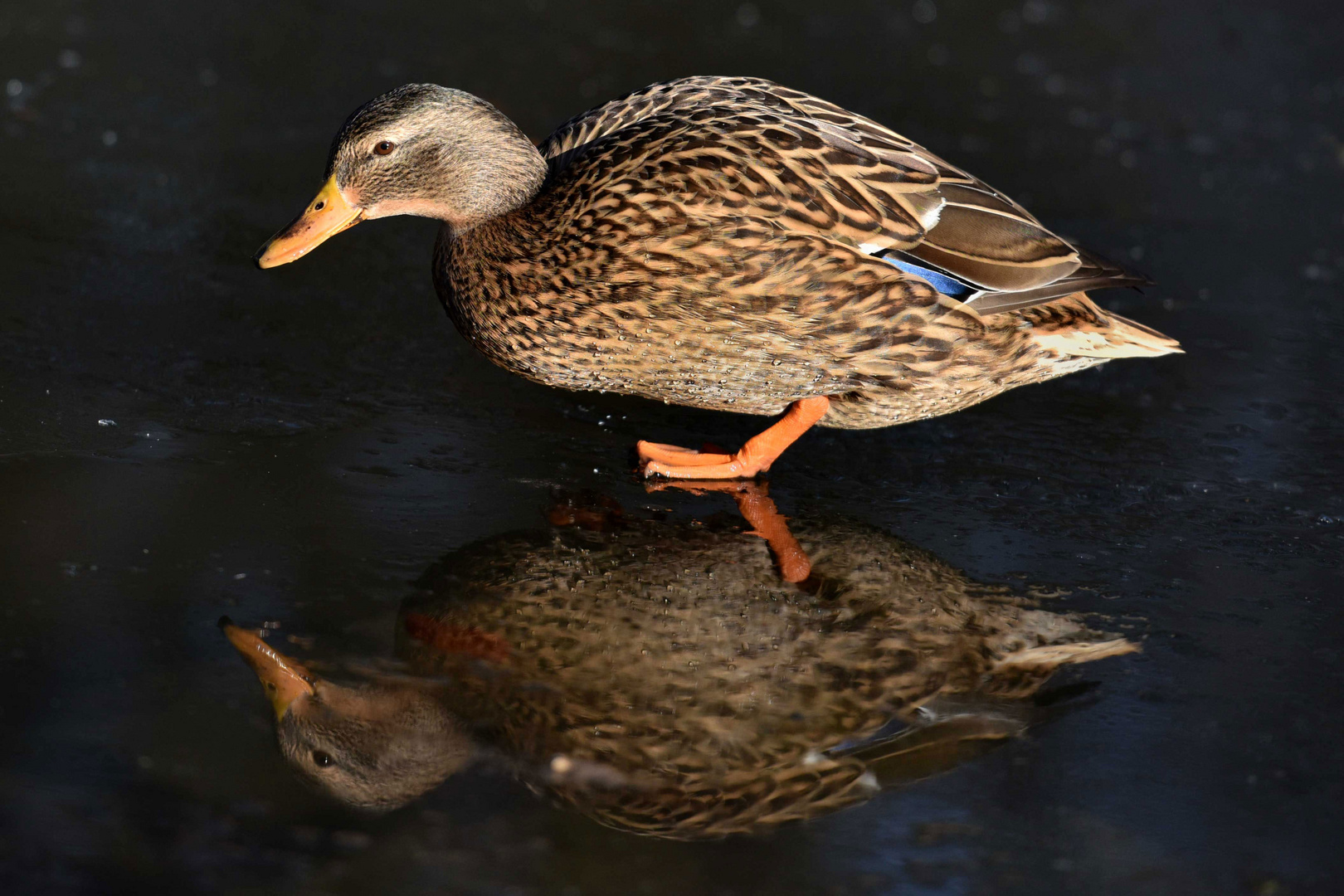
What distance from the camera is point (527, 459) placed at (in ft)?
13.3

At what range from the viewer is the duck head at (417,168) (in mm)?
3916

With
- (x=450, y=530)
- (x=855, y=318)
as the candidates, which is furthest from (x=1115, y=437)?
(x=450, y=530)

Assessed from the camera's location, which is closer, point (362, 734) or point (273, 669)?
point (362, 734)

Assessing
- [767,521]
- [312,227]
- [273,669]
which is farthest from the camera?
[312,227]

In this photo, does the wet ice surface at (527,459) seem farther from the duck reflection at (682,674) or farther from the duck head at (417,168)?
the duck head at (417,168)

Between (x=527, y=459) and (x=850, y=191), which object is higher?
(x=850, y=191)

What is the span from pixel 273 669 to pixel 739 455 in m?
1.62

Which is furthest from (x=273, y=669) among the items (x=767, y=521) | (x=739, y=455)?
(x=739, y=455)

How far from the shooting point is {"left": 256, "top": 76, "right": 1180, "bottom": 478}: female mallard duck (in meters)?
3.76

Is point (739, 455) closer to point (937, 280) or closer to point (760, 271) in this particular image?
point (760, 271)

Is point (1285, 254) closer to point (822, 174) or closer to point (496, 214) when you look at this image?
point (822, 174)

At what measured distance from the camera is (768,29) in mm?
8047

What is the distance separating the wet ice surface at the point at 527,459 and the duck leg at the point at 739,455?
11 cm

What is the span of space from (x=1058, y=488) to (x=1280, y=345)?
169 cm
